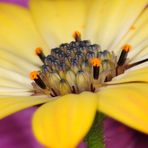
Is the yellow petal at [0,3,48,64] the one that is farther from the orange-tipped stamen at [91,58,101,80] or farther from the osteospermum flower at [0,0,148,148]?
the orange-tipped stamen at [91,58,101,80]

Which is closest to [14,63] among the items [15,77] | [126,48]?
[15,77]

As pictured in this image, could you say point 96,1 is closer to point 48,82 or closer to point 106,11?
point 106,11

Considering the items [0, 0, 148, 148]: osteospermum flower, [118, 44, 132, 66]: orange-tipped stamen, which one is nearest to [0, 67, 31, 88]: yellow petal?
Result: [0, 0, 148, 148]: osteospermum flower

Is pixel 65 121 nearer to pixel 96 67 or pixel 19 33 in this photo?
pixel 96 67

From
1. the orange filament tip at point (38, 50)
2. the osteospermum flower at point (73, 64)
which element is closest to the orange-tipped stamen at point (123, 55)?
the osteospermum flower at point (73, 64)

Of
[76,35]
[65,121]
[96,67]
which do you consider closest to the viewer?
[65,121]

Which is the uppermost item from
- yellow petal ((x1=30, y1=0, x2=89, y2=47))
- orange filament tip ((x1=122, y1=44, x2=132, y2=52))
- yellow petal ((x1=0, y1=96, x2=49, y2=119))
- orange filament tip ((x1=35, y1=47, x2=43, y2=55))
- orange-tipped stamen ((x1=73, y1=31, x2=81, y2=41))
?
yellow petal ((x1=30, y1=0, x2=89, y2=47))

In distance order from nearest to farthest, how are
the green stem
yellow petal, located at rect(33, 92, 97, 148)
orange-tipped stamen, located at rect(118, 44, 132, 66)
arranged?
yellow petal, located at rect(33, 92, 97, 148), the green stem, orange-tipped stamen, located at rect(118, 44, 132, 66)

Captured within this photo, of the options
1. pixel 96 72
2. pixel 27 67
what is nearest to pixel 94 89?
pixel 96 72

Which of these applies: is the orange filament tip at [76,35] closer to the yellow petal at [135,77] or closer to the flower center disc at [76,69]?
the flower center disc at [76,69]
